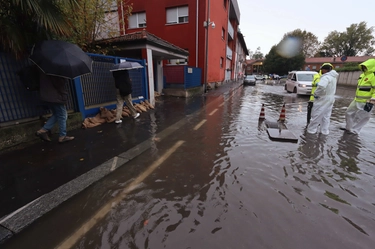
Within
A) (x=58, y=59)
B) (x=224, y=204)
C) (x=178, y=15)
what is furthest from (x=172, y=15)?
(x=224, y=204)

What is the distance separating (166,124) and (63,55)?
335 centimetres

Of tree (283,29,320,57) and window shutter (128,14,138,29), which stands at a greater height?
tree (283,29,320,57)

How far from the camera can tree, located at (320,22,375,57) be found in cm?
5272

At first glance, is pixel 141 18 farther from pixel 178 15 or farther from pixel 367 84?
pixel 367 84

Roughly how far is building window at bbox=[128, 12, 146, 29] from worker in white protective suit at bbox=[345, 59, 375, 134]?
56.3ft

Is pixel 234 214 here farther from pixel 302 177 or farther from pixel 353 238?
pixel 302 177

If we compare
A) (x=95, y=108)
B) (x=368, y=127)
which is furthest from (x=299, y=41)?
(x=95, y=108)

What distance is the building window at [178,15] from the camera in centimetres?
1588

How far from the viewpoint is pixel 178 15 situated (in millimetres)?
16078

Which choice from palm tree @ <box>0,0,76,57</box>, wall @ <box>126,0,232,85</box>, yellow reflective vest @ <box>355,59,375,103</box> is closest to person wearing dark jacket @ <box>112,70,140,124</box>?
palm tree @ <box>0,0,76,57</box>

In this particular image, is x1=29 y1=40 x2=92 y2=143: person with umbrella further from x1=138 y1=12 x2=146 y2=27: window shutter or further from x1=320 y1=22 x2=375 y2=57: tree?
x1=320 y1=22 x2=375 y2=57: tree

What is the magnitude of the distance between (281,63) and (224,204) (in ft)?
202

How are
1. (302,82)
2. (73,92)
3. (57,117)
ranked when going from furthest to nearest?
(302,82)
(73,92)
(57,117)

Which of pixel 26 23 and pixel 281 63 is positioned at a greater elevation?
pixel 281 63
